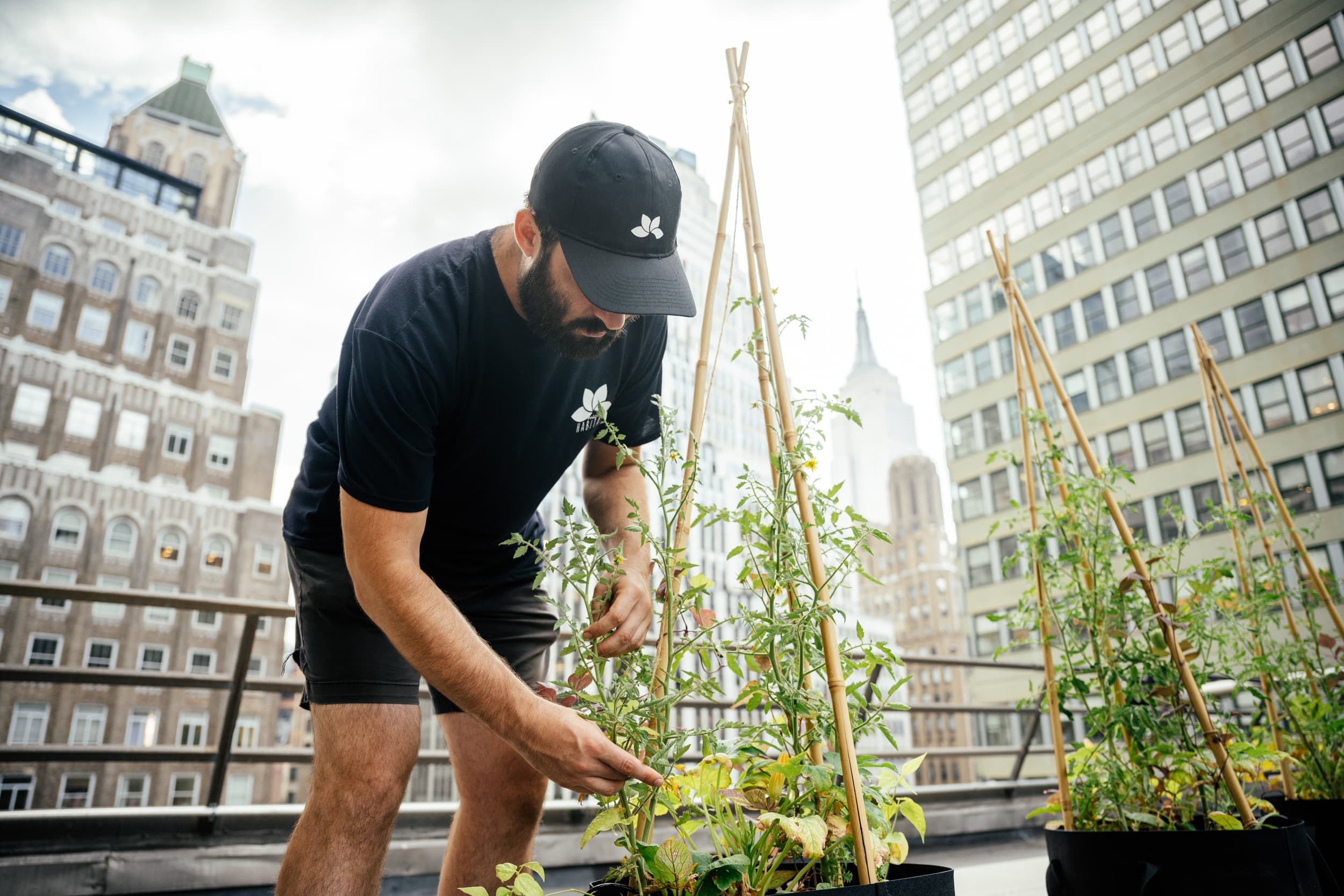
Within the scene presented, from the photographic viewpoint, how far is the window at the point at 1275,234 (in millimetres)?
22703

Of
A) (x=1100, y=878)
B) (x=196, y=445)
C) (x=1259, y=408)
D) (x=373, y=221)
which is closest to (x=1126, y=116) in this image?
(x=1259, y=408)

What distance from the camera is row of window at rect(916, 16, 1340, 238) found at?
2302 centimetres

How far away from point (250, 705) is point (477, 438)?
3599 centimetres

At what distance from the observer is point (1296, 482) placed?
21.8 meters

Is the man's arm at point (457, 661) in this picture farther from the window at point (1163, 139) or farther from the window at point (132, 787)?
the window at point (132, 787)

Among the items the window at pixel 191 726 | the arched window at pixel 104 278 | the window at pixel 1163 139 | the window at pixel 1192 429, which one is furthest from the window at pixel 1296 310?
the arched window at pixel 104 278

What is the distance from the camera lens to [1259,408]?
2278 centimetres

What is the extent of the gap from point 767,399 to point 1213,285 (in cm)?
2915

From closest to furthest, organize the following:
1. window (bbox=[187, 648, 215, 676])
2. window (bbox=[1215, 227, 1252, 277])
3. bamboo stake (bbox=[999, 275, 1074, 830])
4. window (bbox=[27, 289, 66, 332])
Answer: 1. bamboo stake (bbox=[999, 275, 1074, 830])
2. window (bbox=[1215, 227, 1252, 277])
3. window (bbox=[187, 648, 215, 676])
4. window (bbox=[27, 289, 66, 332])

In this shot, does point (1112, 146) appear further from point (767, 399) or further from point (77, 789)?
point (77, 789)

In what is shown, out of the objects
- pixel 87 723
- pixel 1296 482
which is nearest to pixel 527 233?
pixel 1296 482

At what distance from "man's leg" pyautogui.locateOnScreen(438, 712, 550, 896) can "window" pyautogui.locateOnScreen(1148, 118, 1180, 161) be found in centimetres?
3150

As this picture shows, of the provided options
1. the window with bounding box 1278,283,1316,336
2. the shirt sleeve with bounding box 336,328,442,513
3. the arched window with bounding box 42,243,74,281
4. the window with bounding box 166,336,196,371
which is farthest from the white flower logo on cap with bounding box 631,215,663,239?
the arched window with bounding box 42,243,74,281

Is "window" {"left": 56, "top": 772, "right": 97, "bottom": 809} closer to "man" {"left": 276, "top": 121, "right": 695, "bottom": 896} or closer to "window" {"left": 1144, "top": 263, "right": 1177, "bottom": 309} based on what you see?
"man" {"left": 276, "top": 121, "right": 695, "bottom": 896}
